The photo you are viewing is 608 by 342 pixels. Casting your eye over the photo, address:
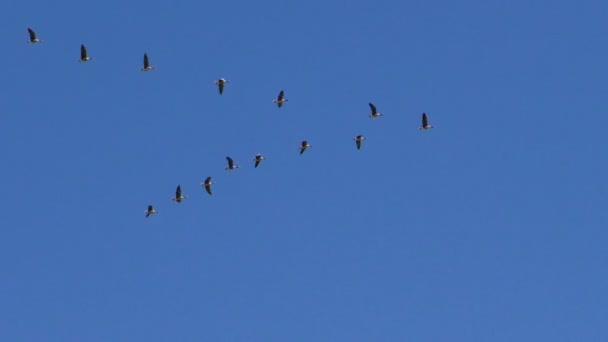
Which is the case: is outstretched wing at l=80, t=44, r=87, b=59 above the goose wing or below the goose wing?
above

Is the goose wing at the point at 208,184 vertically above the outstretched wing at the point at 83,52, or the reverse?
the outstretched wing at the point at 83,52

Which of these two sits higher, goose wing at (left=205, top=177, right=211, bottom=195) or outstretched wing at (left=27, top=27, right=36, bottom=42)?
outstretched wing at (left=27, top=27, right=36, bottom=42)

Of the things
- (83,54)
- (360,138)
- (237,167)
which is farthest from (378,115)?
(83,54)

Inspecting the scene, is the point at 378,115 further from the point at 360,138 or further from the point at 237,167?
the point at 237,167

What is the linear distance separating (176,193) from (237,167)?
5.56 m

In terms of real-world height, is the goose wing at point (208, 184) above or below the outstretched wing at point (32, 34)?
below

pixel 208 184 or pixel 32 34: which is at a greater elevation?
pixel 32 34

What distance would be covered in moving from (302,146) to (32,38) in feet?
79.5

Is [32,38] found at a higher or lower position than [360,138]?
higher

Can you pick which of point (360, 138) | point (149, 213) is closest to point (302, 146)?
point (360, 138)

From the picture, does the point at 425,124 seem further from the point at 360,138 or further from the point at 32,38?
the point at 32,38

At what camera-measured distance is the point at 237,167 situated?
151m

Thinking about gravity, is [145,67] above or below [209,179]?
above

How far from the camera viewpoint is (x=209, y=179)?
15200cm
